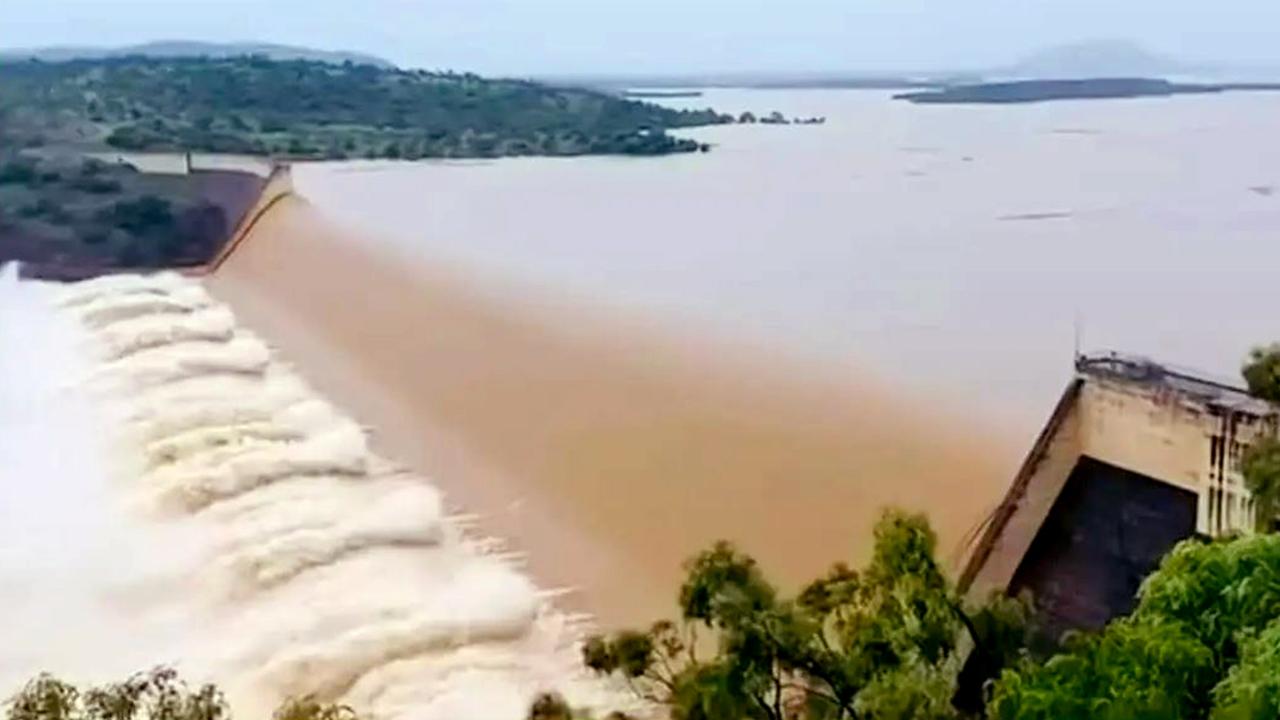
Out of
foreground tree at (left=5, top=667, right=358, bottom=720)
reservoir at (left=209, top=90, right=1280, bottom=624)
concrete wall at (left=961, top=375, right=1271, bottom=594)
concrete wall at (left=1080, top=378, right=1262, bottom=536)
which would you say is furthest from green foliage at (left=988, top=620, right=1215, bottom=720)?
reservoir at (left=209, top=90, right=1280, bottom=624)

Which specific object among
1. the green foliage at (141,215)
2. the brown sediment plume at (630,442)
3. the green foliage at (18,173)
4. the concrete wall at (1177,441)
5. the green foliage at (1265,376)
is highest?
the green foliage at (1265,376)

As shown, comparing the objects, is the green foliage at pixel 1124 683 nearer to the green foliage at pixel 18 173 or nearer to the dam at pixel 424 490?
the dam at pixel 424 490

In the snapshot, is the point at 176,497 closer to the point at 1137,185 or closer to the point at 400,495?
the point at 400,495

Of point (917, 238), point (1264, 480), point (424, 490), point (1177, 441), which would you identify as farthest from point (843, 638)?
point (917, 238)

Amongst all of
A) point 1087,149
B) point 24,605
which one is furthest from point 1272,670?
point 1087,149

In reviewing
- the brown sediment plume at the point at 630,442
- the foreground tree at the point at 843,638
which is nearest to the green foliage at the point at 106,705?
the foreground tree at the point at 843,638

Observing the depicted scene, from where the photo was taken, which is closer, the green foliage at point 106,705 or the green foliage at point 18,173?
the green foliage at point 106,705

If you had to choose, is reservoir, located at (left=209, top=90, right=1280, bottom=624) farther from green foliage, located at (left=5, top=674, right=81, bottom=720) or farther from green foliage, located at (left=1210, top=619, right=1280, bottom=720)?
green foliage, located at (left=1210, top=619, right=1280, bottom=720)
